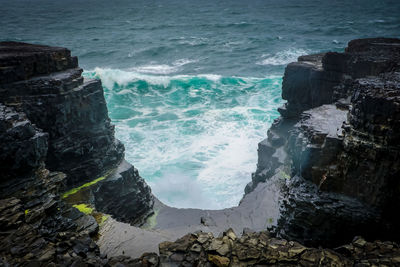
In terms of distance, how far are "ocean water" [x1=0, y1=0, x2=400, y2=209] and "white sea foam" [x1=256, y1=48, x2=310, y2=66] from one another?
10 cm

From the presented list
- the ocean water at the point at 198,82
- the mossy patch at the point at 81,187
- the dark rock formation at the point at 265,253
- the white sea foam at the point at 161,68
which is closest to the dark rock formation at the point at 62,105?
the mossy patch at the point at 81,187

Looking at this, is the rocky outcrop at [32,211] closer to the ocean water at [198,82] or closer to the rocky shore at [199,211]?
the rocky shore at [199,211]

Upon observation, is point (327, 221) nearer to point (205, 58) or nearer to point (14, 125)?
point (14, 125)

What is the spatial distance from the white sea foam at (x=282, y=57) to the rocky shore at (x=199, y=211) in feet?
53.2

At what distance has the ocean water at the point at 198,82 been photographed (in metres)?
13.6

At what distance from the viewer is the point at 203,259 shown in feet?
16.4

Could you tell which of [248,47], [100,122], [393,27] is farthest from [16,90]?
[393,27]

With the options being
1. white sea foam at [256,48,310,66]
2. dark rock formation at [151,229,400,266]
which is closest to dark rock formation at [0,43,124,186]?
dark rock formation at [151,229,400,266]

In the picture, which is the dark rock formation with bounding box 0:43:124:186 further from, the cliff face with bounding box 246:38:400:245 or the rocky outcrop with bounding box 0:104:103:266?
the cliff face with bounding box 246:38:400:245

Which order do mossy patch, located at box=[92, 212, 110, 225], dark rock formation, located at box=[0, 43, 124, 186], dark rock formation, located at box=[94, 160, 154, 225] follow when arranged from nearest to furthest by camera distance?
dark rock formation, located at box=[0, 43, 124, 186] < mossy patch, located at box=[92, 212, 110, 225] < dark rock formation, located at box=[94, 160, 154, 225]

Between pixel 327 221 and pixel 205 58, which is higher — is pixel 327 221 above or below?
below

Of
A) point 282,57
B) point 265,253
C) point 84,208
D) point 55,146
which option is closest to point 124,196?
point 84,208

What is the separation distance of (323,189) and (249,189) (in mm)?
5798

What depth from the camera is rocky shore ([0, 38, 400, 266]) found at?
4984 mm
